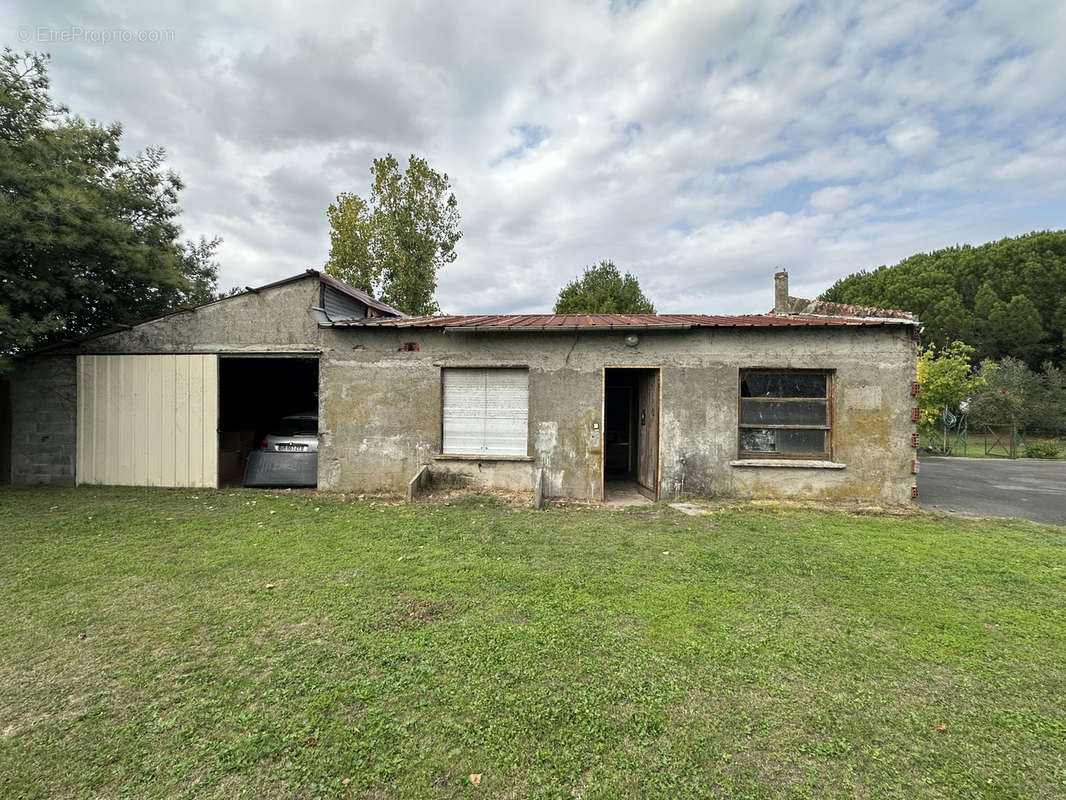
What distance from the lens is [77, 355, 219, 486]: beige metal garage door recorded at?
27.4 feet

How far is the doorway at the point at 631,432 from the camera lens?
8.13m

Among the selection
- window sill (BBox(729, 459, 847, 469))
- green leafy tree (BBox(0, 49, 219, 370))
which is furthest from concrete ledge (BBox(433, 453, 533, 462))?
green leafy tree (BBox(0, 49, 219, 370))

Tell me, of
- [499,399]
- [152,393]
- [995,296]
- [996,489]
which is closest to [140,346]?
[152,393]

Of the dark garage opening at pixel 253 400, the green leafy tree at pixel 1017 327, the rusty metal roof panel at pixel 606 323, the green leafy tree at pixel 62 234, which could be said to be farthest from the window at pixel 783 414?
the green leafy tree at pixel 1017 327

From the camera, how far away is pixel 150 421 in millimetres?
8422

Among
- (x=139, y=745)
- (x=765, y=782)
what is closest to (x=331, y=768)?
(x=139, y=745)

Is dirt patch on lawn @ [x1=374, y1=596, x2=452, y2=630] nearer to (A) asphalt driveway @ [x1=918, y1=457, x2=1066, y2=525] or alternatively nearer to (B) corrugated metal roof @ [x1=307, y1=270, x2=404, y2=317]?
(B) corrugated metal roof @ [x1=307, y1=270, x2=404, y2=317]

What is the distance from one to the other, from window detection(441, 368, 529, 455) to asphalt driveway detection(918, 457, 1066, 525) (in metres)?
7.13

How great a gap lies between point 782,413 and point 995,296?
1534 inches

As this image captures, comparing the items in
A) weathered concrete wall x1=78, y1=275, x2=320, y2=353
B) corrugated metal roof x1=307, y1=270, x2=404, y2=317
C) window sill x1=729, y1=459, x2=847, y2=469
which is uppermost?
corrugated metal roof x1=307, y1=270, x2=404, y2=317

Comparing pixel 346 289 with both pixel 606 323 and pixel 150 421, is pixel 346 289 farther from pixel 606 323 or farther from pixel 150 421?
pixel 606 323

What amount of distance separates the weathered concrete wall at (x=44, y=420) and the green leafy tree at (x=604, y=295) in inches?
1016

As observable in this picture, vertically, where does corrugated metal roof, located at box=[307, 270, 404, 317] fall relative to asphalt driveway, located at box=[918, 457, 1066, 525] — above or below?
above

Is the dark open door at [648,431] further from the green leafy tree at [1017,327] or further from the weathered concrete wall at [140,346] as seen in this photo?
the green leafy tree at [1017,327]
